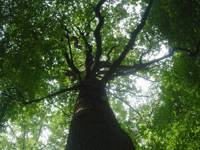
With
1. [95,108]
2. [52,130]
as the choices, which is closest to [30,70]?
[95,108]

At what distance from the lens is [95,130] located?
16.0 ft

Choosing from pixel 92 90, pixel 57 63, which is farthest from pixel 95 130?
pixel 57 63

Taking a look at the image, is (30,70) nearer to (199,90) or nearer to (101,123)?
(101,123)

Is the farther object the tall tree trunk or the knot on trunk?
the knot on trunk

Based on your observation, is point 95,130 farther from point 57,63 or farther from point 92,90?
point 57,63

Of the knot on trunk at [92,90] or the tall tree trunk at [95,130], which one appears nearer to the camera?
the tall tree trunk at [95,130]

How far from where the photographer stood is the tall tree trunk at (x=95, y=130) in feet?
14.9

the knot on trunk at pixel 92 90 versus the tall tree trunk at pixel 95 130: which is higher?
the knot on trunk at pixel 92 90

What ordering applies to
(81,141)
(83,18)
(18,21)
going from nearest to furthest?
(81,141) < (18,21) < (83,18)

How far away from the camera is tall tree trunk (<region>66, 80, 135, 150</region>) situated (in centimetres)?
454

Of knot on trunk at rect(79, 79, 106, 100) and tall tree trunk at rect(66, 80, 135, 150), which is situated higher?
knot on trunk at rect(79, 79, 106, 100)

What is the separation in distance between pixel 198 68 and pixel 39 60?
5040 mm

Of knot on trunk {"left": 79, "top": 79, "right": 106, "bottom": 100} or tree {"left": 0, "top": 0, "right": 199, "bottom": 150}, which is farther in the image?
knot on trunk {"left": 79, "top": 79, "right": 106, "bottom": 100}

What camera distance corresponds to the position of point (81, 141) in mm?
4766
